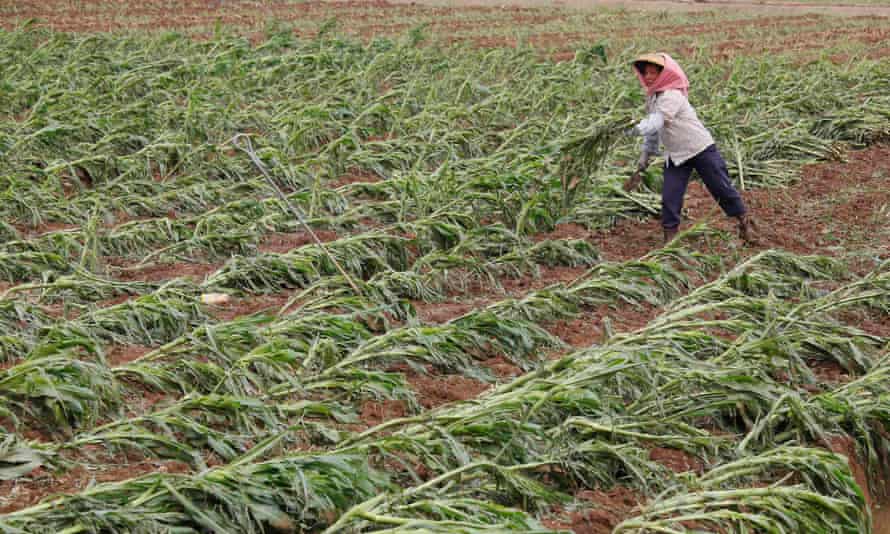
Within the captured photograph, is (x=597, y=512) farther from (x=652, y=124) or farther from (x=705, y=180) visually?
(x=705, y=180)

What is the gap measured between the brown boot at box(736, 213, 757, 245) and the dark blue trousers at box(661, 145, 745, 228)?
43mm

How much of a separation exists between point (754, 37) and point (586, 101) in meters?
7.18

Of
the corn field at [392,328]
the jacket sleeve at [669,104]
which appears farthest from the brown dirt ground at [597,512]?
the jacket sleeve at [669,104]

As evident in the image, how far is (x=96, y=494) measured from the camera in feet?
12.3

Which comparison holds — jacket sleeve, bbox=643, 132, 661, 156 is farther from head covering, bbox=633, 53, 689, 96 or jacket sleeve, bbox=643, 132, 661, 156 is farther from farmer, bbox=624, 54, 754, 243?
head covering, bbox=633, 53, 689, 96

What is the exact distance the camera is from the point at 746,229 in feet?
25.1

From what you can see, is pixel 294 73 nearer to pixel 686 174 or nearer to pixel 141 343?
pixel 686 174

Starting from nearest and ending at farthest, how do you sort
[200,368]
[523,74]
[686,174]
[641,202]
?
[200,368] → [686,174] → [641,202] → [523,74]

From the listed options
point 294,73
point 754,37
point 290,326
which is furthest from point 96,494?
point 754,37

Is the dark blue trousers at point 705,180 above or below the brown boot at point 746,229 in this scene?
above

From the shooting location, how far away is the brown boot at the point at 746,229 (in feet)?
25.1

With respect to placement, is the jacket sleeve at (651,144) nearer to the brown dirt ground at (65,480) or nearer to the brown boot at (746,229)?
the brown boot at (746,229)

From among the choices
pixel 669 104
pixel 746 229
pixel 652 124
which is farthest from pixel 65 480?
pixel 746 229

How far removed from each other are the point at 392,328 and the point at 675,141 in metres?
2.44
